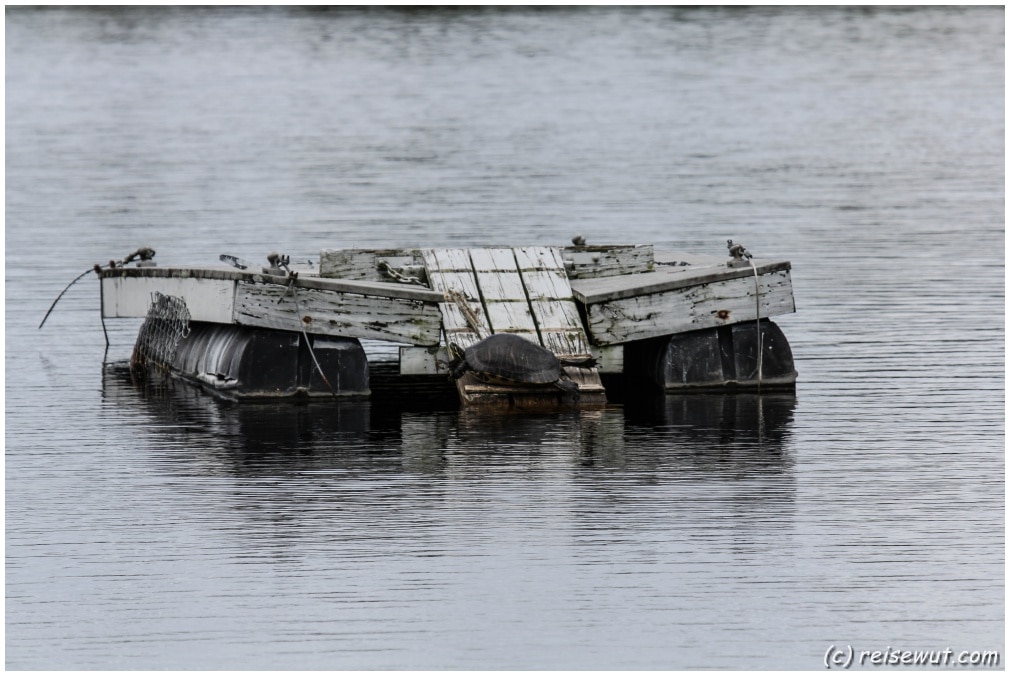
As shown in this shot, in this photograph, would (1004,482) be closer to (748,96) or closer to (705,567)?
(705,567)

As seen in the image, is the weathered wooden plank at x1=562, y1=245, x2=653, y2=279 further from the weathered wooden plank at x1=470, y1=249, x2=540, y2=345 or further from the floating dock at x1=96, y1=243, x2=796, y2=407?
the weathered wooden plank at x1=470, y1=249, x2=540, y2=345

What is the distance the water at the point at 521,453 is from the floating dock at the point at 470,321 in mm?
318

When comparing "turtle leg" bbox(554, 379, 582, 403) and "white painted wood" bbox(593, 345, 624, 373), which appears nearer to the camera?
"turtle leg" bbox(554, 379, 582, 403)

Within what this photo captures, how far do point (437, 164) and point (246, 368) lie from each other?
18628mm

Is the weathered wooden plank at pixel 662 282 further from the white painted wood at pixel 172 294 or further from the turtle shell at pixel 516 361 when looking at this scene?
the white painted wood at pixel 172 294

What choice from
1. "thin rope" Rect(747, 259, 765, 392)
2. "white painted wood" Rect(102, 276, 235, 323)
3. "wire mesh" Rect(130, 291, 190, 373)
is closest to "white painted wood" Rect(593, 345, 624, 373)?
"thin rope" Rect(747, 259, 765, 392)

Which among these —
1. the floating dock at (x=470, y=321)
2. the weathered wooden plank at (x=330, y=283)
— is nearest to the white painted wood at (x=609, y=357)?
the floating dock at (x=470, y=321)

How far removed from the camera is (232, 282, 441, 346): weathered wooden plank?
14.0 meters

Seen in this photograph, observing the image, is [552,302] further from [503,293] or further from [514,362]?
[514,362]

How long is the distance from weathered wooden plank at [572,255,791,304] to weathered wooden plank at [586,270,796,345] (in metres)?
0.04

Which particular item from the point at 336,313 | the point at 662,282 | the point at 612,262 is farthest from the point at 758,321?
the point at 336,313

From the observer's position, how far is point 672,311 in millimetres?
14406

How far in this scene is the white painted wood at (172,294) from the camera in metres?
14.3

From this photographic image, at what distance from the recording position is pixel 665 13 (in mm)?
71312
